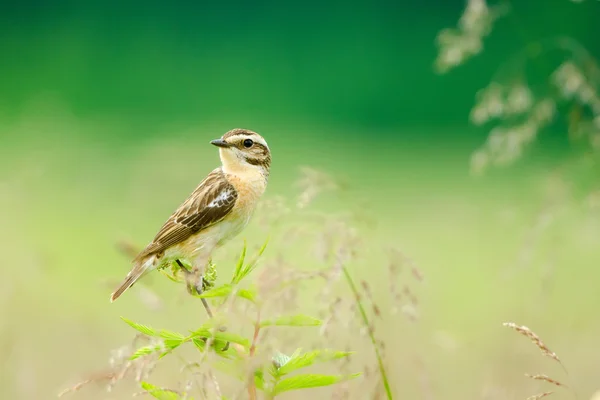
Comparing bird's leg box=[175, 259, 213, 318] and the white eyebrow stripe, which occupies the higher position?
the white eyebrow stripe

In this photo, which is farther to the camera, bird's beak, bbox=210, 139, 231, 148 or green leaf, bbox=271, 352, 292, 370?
bird's beak, bbox=210, 139, 231, 148

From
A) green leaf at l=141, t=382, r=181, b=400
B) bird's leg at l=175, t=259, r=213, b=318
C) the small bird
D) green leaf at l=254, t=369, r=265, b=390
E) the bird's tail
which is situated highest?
the small bird

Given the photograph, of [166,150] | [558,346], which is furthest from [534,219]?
[166,150]

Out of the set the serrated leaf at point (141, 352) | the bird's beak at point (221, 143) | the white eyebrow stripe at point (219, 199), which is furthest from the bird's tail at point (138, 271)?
the serrated leaf at point (141, 352)

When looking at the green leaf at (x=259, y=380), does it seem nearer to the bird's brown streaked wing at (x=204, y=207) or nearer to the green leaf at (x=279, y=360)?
the green leaf at (x=279, y=360)

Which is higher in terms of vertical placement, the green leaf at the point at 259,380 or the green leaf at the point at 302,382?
the green leaf at the point at 259,380

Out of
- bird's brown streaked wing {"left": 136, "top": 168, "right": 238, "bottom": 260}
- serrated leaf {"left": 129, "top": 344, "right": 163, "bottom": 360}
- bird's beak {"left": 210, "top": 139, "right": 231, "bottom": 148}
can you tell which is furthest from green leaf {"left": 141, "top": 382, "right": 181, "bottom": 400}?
bird's beak {"left": 210, "top": 139, "right": 231, "bottom": 148}

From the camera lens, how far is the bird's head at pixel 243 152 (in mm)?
2508

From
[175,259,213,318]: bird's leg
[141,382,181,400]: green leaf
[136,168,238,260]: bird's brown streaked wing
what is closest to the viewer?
[141,382,181,400]: green leaf

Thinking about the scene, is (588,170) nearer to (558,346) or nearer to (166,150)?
(558,346)

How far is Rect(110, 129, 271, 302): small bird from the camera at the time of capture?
2.29 meters

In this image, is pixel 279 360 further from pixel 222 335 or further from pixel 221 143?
pixel 221 143

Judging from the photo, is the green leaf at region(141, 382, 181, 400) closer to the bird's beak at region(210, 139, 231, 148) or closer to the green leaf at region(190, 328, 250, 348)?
the green leaf at region(190, 328, 250, 348)

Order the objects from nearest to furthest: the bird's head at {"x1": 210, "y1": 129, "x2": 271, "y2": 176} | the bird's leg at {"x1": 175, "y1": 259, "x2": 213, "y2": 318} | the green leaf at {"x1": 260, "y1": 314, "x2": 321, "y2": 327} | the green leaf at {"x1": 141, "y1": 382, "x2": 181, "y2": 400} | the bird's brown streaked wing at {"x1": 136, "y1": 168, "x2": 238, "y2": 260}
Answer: the green leaf at {"x1": 260, "y1": 314, "x2": 321, "y2": 327}
the green leaf at {"x1": 141, "y1": 382, "x2": 181, "y2": 400}
the bird's leg at {"x1": 175, "y1": 259, "x2": 213, "y2": 318}
the bird's brown streaked wing at {"x1": 136, "y1": 168, "x2": 238, "y2": 260}
the bird's head at {"x1": 210, "y1": 129, "x2": 271, "y2": 176}
